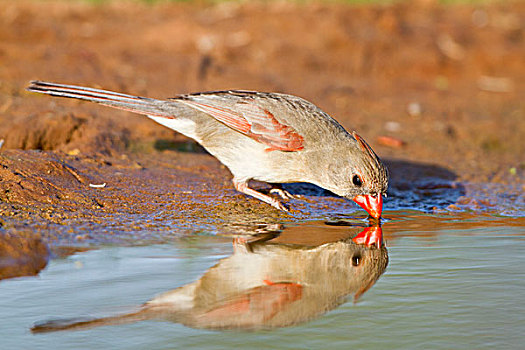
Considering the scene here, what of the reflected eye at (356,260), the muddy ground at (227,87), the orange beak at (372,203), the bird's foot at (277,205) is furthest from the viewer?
the bird's foot at (277,205)

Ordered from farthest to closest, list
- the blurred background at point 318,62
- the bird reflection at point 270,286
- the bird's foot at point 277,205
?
the blurred background at point 318,62 → the bird's foot at point 277,205 → the bird reflection at point 270,286

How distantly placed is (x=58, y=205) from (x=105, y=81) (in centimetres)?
378

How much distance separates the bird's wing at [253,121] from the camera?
18.7 feet

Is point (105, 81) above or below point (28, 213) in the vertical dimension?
above

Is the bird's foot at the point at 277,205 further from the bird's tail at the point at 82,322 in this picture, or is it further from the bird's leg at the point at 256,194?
the bird's tail at the point at 82,322

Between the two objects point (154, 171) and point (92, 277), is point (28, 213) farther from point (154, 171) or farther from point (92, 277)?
point (154, 171)

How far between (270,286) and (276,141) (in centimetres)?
188

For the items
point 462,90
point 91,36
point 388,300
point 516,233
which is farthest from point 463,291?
point 91,36

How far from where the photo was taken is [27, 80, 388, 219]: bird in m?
5.70

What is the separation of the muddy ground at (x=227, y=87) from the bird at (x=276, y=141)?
38 centimetres

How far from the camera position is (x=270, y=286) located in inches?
161

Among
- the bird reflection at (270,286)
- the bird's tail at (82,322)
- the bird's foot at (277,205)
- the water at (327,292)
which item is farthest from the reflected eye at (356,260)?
the bird's tail at (82,322)

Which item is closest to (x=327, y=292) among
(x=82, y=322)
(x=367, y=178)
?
(x=82, y=322)

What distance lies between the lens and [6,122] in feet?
22.5
